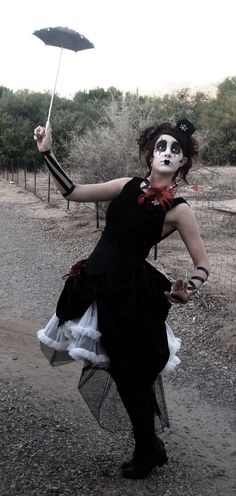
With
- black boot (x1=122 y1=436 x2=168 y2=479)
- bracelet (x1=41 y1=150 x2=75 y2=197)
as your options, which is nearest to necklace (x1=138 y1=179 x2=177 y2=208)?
bracelet (x1=41 y1=150 x2=75 y2=197)

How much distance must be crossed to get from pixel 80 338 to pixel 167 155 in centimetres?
97

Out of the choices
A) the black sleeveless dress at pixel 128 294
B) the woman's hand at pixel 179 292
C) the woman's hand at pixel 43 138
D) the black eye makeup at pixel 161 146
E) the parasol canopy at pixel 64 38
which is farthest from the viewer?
the parasol canopy at pixel 64 38

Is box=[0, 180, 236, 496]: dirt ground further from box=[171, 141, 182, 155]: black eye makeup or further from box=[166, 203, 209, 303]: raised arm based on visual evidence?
box=[171, 141, 182, 155]: black eye makeup

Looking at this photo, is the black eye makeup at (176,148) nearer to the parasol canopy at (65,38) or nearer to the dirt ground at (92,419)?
the parasol canopy at (65,38)

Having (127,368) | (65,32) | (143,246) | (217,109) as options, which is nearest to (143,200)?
(143,246)

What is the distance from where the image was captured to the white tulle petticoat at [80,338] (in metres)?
2.76

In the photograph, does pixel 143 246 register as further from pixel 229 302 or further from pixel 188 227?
pixel 229 302

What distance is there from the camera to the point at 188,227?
2.86 metres

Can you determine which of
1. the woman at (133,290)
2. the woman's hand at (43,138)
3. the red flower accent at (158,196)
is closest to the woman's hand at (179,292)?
the woman at (133,290)

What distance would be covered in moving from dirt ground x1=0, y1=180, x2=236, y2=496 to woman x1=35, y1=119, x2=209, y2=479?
0.21m

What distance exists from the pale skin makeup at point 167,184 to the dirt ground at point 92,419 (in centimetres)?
100

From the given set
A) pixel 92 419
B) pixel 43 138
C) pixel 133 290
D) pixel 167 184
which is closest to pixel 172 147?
pixel 167 184

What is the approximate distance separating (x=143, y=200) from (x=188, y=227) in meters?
0.25

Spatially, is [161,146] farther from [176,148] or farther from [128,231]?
[128,231]
